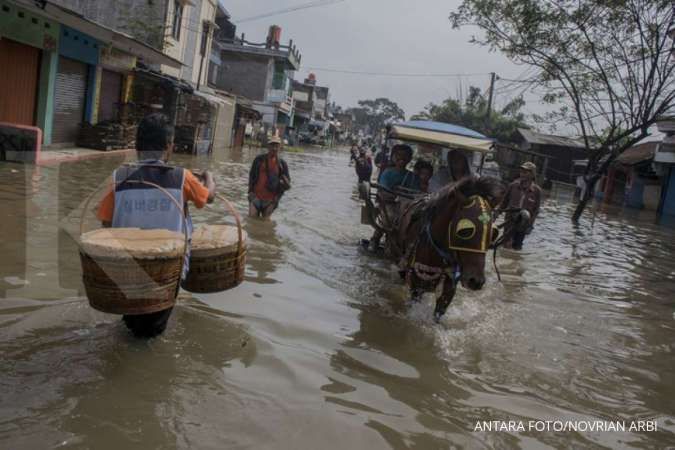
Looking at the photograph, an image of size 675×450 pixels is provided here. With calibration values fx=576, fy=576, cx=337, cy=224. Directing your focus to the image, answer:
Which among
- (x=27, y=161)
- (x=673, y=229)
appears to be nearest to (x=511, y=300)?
(x=27, y=161)

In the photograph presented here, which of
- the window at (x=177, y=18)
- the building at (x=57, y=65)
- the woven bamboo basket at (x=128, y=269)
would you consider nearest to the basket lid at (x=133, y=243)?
the woven bamboo basket at (x=128, y=269)

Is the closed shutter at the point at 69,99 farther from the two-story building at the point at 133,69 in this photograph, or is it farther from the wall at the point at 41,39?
the wall at the point at 41,39

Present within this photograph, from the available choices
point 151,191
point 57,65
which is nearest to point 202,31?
point 57,65

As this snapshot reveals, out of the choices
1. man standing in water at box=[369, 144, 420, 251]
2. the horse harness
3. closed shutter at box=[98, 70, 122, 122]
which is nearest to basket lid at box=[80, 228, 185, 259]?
the horse harness

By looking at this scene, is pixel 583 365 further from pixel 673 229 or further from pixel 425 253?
pixel 673 229

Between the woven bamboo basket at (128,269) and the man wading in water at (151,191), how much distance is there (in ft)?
1.36

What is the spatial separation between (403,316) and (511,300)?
2098 millimetres

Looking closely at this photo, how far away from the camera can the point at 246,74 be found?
148 ft

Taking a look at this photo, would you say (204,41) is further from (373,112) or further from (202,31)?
(373,112)

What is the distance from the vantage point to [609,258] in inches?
469

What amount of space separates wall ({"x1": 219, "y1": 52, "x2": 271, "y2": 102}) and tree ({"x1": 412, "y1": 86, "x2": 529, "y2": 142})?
652 inches

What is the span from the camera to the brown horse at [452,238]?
15.8 feet

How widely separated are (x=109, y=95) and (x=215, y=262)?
17672mm

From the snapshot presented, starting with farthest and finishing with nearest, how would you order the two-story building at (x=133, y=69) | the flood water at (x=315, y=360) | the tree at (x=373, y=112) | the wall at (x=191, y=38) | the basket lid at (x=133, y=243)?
the tree at (x=373, y=112) → the wall at (x=191, y=38) → the two-story building at (x=133, y=69) → the flood water at (x=315, y=360) → the basket lid at (x=133, y=243)
